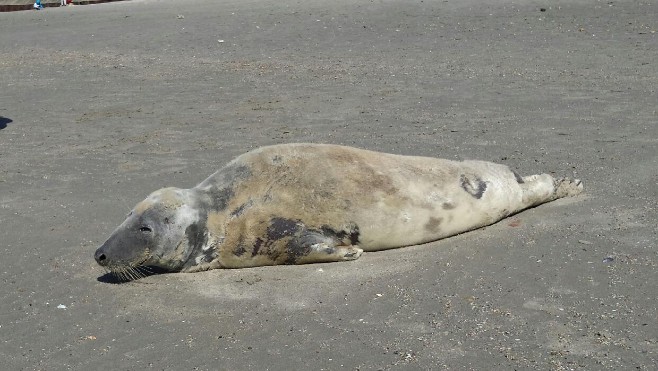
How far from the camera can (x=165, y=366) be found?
456cm

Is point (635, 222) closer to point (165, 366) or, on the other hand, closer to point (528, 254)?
point (528, 254)

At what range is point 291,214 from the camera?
5.81m

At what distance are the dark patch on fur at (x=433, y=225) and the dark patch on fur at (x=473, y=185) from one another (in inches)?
13.4

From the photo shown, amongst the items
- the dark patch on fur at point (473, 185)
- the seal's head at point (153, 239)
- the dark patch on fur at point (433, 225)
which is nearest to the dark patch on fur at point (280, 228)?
the seal's head at point (153, 239)

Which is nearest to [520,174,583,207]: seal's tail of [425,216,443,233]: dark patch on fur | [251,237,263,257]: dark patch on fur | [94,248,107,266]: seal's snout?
[425,216,443,233]: dark patch on fur

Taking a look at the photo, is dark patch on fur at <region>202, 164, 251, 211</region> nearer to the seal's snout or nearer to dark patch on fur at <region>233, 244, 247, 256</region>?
dark patch on fur at <region>233, 244, 247, 256</region>

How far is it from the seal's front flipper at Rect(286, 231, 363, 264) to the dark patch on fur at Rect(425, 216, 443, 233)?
1.61 feet

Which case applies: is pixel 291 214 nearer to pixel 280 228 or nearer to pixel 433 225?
pixel 280 228

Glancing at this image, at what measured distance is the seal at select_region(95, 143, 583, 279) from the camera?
572 cm

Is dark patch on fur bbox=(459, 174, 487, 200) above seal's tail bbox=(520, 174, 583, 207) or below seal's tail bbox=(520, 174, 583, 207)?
above

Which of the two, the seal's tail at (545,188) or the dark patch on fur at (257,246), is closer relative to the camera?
the dark patch on fur at (257,246)

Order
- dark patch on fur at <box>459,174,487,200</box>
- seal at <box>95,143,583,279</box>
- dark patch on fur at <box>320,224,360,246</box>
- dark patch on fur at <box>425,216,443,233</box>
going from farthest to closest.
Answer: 1. dark patch on fur at <box>459,174,487,200</box>
2. dark patch on fur at <box>425,216,443,233</box>
3. dark patch on fur at <box>320,224,360,246</box>
4. seal at <box>95,143,583,279</box>

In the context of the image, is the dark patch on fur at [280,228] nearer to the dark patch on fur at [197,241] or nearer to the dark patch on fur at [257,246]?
the dark patch on fur at [257,246]

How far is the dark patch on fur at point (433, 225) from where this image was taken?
600cm
